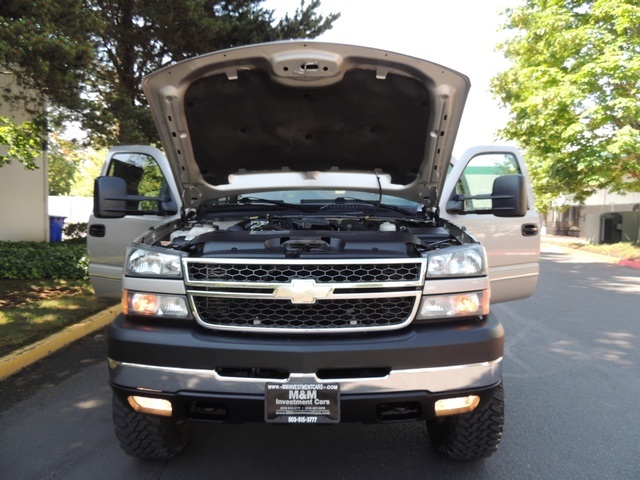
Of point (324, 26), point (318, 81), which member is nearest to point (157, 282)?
point (318, 81)

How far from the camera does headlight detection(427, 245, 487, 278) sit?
97.7 inches

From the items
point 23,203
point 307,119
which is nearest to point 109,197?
point 307,119

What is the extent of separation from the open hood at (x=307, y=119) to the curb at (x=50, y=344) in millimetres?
2429

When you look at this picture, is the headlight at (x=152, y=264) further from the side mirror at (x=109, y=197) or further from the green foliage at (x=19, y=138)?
the green foliage at (x=19, y=138)

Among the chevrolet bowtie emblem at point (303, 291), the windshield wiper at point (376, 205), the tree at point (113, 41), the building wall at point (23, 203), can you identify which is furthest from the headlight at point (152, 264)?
the building wall at point (23, 203)

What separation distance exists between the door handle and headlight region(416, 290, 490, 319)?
220 cm

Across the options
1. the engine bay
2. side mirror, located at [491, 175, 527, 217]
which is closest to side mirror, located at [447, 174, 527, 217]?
side mirror, located at [491, 175, 527, 217]

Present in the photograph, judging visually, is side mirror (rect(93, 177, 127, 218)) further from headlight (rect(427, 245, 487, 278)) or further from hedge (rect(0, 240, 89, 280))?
hedge (rect(0, 240, 89, 280))

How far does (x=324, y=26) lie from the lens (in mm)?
11922

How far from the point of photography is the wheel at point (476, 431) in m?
2.67

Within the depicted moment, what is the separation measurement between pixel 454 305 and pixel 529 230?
7.78 feet

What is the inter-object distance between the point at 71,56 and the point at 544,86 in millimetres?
14045

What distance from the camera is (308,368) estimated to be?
2.27 metres

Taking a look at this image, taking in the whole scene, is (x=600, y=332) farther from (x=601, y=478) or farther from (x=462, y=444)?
(x=462, y=444)
